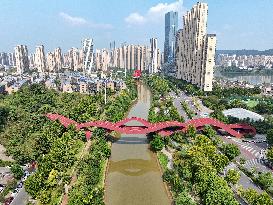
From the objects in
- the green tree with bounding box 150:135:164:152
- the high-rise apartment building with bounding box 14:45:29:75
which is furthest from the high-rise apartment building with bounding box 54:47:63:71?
the green tree with bounding box 150:135:164:152

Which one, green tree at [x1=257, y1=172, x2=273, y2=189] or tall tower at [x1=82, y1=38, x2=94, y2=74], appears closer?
green tree at [x1=257, y1=172, x2=273, y2=189]

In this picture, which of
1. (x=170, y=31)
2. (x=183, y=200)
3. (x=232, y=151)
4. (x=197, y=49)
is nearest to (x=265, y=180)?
(x=232, y=151)

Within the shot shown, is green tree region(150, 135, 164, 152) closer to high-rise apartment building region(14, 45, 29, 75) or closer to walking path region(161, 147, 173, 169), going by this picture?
walking path region(161, 147, 173, 169)

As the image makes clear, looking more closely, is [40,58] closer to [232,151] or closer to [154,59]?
[154,59]

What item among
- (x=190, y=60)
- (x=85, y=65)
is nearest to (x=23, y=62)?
(x=85, y=65)

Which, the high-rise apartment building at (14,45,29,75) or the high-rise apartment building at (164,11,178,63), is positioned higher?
the high-rise apartment building at (164,11,178,63)

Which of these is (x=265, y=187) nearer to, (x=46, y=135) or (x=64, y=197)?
(x=64, y=197)
